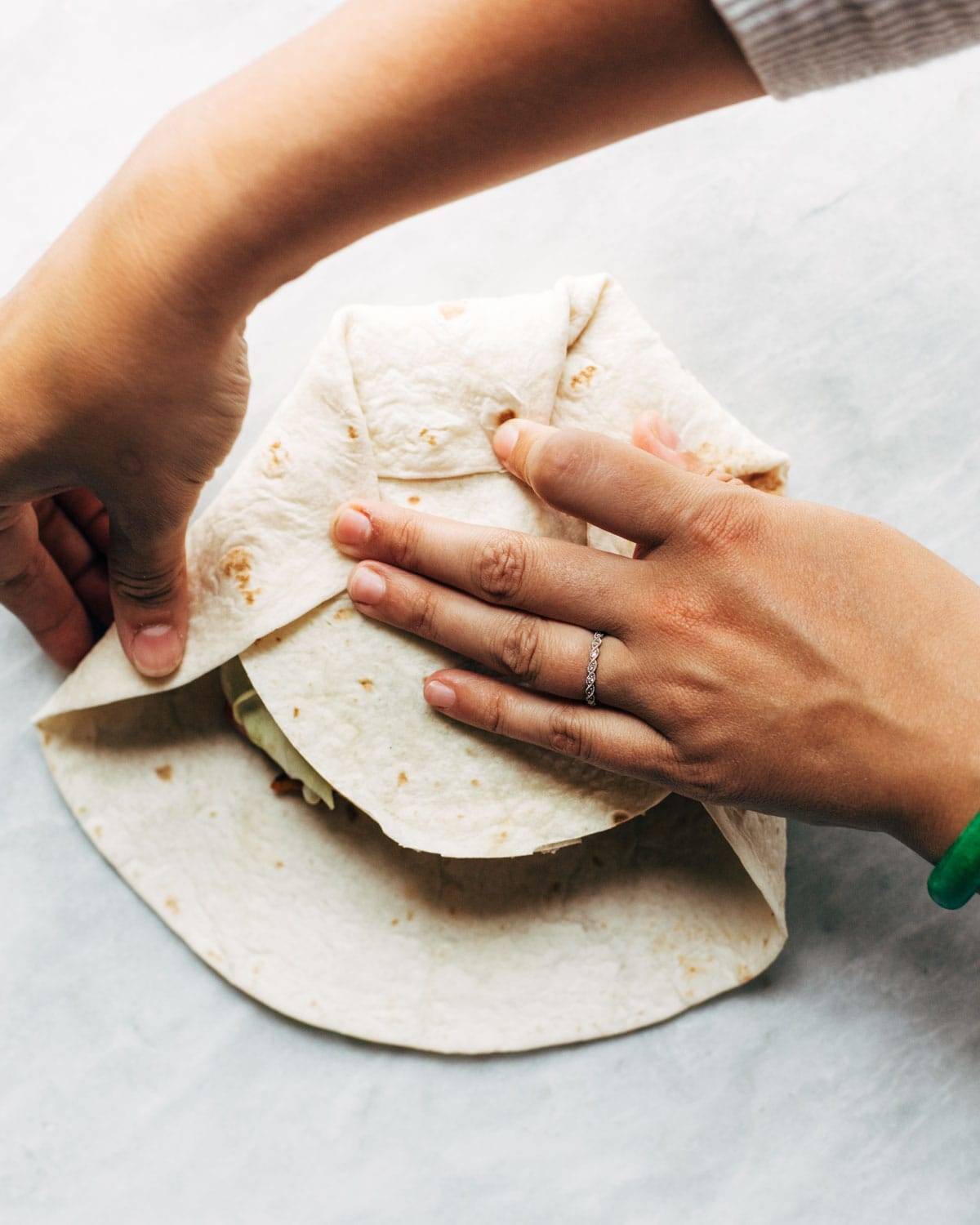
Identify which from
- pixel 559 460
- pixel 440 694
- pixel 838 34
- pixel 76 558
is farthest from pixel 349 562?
pixel 838 34

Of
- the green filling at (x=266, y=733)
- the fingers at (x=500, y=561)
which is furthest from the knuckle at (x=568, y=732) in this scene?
the green filling at (x=266, y=733)

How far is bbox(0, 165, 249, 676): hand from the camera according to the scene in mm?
964

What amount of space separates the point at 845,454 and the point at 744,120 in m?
0.63

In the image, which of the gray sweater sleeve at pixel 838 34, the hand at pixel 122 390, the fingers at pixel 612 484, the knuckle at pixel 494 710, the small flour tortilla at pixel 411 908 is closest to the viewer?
the gray sweater sleeve at pixel 838 34

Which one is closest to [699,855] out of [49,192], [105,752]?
[105,752]

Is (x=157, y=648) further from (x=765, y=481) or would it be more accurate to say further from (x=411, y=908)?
(x=765, y=481)

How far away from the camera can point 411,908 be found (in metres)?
1.54

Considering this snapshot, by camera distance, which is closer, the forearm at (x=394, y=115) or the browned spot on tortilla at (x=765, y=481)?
the forearm at (x=394, y=115)

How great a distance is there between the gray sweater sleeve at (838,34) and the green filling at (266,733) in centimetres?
102

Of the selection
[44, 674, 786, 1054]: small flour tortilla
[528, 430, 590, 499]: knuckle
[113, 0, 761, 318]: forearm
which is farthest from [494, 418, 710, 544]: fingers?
[44, 674, 786, 1054]: small flour tortilla

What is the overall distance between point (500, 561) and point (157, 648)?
0.50 metres

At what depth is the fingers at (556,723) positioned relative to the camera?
49.8 inches

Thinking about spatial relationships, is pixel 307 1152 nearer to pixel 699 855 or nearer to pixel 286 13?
pixel 699 855

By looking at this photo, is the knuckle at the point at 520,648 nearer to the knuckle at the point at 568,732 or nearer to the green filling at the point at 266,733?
the knuckle at the point at 568,732
